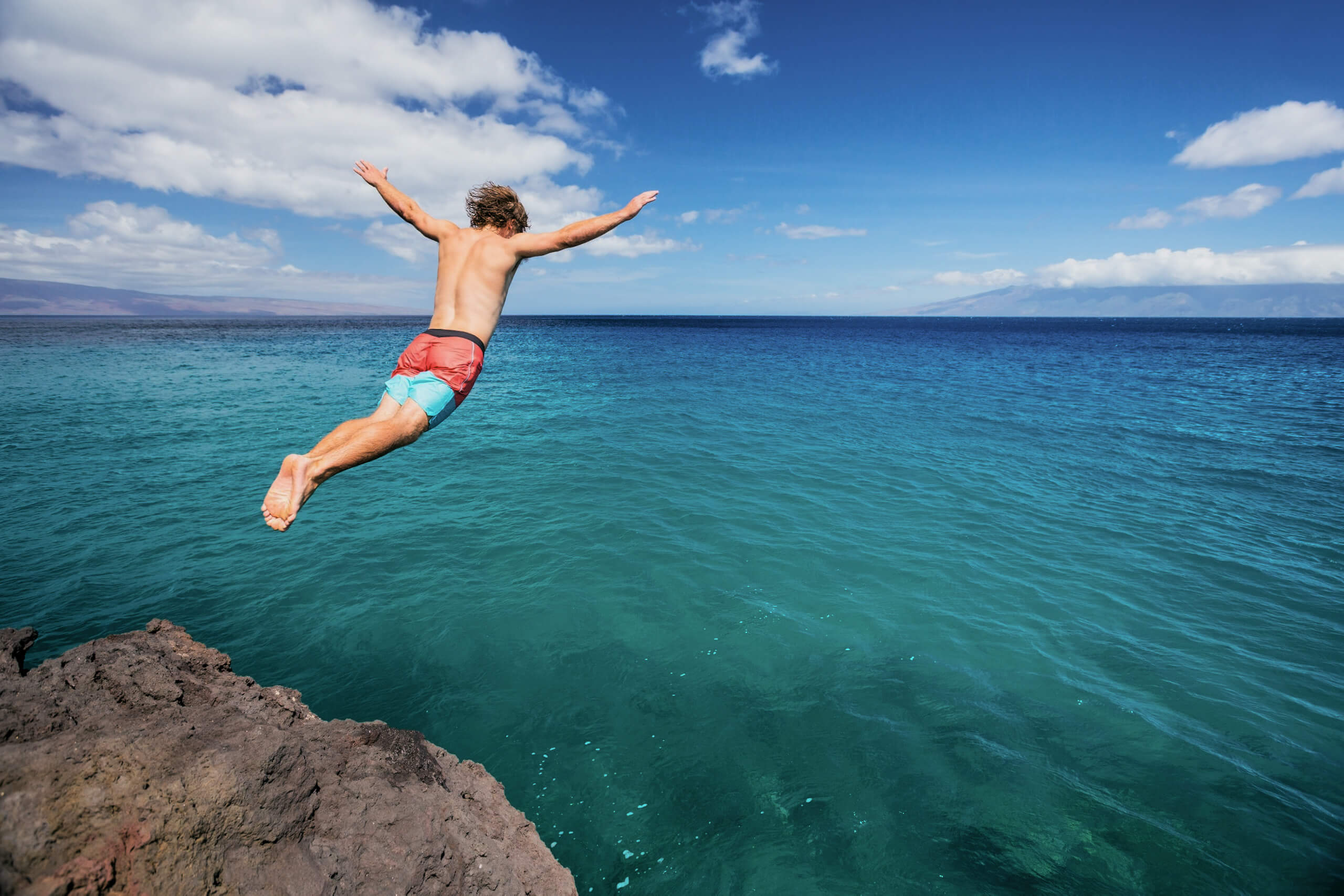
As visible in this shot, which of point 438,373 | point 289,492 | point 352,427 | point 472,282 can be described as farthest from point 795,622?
point 289,492

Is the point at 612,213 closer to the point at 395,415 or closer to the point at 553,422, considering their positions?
the point at 395,415

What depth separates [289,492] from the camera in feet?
11.5

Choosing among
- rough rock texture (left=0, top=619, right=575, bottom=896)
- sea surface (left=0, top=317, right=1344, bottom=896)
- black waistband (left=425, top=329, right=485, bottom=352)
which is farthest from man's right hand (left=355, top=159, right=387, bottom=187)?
sea surface (left=0, top=317, right=1344, bottom=896)

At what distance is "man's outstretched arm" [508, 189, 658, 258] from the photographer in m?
4.51

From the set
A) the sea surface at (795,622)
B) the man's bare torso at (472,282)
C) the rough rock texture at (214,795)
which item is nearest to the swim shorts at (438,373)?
the man's bare torso at (472,282)

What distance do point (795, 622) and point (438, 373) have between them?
6.29 meters

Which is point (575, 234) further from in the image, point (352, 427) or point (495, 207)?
point (352, 427)

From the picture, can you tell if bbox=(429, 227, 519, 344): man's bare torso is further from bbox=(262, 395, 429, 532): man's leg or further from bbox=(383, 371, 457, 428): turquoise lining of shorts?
bbox=(262, 395, 429, 532): man's leg

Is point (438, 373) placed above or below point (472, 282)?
below

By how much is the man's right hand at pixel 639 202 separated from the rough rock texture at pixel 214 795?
4404 mm

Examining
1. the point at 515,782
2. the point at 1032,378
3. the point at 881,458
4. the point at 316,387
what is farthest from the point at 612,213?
the point at 1032,378

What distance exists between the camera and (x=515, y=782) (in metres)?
5.64

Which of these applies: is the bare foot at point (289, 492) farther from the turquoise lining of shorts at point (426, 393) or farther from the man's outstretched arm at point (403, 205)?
the man's outstretched arm at point (403, 205)

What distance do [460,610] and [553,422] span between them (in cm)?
1433
